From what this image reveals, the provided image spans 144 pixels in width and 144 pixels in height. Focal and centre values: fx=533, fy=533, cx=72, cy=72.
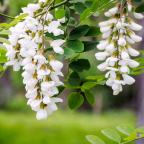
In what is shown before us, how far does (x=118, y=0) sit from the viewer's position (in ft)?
3.45

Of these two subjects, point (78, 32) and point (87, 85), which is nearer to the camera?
point (78, 32)

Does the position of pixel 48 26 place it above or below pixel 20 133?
above

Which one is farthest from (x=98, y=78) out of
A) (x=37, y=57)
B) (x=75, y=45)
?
(x=37, y=57)

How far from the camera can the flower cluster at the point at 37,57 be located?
90cm

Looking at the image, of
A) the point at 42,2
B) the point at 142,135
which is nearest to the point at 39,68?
the point at 42,2

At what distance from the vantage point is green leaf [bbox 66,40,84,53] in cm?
99

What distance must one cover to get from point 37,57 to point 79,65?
21 centimetres

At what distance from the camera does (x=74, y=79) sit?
3.72ft

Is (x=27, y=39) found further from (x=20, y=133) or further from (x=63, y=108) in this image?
(x=63, y=108)

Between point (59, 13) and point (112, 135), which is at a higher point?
point (59, 13)

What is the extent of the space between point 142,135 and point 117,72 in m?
0.26

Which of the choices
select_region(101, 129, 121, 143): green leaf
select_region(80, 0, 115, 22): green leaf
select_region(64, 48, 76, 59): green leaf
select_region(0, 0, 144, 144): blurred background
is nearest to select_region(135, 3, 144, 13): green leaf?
select_region(80, 0, 115, 22): green leaf

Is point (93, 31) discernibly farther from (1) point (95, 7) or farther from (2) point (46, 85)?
(2) point (46, 85)

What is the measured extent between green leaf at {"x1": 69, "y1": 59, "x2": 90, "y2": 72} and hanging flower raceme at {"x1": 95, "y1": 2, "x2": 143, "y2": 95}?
10 cm
